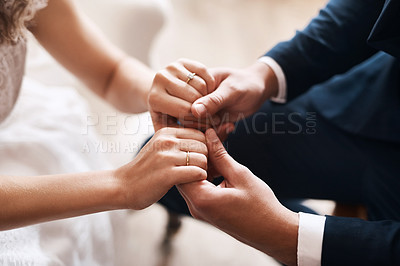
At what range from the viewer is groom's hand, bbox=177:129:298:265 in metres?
0.72

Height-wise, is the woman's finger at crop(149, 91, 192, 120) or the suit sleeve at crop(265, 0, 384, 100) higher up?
the suit sleeve at crop(265, 0, 384, 100)

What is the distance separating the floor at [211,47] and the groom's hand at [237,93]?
1.46 feet

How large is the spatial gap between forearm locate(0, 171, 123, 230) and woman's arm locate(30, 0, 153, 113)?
289 millimetres

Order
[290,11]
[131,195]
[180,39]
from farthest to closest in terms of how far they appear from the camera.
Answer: [290,11] < [180,39] < [131,195]

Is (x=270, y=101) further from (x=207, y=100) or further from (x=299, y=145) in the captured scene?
(x=207, y=100)

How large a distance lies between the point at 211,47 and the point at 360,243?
156 centimetres

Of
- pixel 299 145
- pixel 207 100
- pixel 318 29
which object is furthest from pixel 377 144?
pixel 207 100

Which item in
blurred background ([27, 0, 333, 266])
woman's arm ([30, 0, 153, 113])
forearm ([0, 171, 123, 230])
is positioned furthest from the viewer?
blurred background ([27, 0, 333, 266])

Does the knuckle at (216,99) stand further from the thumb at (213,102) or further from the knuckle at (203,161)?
the knuckle at (203,161)

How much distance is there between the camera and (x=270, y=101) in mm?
1073

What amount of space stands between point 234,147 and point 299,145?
7.3 inches

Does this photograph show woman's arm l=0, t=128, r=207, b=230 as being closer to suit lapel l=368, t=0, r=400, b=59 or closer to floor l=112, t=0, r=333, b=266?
suit lapel l=368, t=0, r=400, b=59

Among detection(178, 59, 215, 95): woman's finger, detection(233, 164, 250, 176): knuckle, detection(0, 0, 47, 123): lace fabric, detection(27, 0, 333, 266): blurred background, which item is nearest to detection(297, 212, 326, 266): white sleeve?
detection(233, 164, 250, 176): knuckle

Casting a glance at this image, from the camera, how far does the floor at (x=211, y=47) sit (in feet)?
4.46
